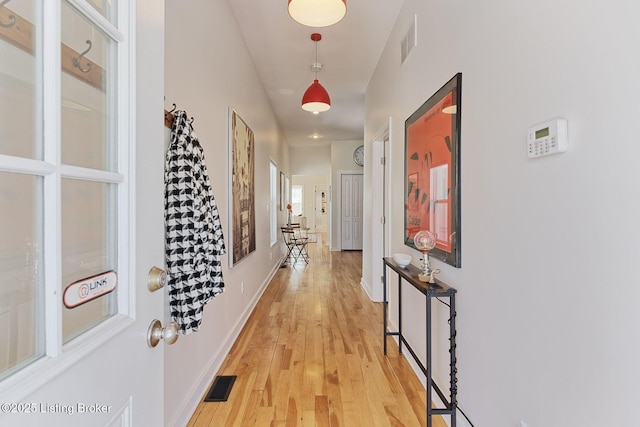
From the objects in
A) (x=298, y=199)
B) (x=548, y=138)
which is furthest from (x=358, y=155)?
(x=548, y=138)

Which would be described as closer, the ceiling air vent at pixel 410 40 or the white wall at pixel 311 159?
the ceiling air vent at pixel 410 40

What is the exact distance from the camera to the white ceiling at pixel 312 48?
9.07 ft

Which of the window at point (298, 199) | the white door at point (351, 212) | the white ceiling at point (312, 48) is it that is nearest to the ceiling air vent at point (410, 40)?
the white ceiling at point (312, 48)

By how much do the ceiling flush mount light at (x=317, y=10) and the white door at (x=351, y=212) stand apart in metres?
6.48

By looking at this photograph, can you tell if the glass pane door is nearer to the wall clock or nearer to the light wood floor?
the light wood floor

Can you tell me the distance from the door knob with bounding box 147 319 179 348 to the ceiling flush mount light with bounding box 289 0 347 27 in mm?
1760

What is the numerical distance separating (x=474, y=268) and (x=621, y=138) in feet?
2.79

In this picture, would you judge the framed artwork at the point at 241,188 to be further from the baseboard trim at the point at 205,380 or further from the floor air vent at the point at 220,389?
the floor air vent at the point at 220,389

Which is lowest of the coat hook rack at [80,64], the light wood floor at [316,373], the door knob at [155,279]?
the light wood floor at [316,373]

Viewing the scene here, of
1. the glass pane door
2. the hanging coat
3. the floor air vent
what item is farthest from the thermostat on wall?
the floor air vent

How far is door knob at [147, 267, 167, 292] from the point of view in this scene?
0.83 m

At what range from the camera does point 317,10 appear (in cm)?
185

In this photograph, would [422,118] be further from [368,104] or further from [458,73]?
[368,104]

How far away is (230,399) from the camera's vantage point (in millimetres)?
2023
